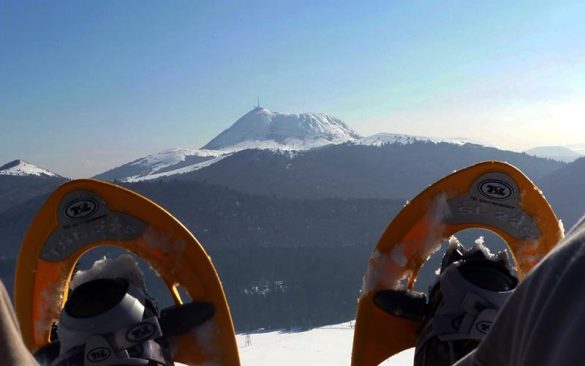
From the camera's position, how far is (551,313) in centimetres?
61

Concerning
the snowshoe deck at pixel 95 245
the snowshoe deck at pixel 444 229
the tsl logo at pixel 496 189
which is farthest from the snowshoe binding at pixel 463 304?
the snowshoe deck at pixel 95 245

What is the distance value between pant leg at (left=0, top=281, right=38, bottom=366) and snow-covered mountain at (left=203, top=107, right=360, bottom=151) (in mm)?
158791

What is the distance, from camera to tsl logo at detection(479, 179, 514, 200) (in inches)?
105

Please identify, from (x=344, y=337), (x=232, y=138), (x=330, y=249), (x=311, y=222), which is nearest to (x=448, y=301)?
(x=344, y=337)

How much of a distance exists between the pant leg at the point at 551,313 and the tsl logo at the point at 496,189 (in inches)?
82.1

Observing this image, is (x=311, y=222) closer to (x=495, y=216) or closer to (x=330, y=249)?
(x=330, y=249)

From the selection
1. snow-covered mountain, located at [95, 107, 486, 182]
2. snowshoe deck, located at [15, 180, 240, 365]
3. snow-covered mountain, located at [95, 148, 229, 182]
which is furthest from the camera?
snow-covered mountain, located at [95, 107, 486, 182]

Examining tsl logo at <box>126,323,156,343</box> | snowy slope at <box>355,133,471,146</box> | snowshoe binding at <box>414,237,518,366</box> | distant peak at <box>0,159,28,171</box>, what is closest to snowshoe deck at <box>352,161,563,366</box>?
snowshoe binding at <box>414,237,518,366</box>

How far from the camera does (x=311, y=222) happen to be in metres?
67.7

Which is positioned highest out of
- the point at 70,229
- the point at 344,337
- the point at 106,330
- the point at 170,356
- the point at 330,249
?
the point at 70,229

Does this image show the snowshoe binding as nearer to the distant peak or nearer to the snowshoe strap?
the snowshoe strap

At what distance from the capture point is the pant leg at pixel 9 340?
70 centimetres

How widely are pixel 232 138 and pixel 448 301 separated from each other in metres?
190

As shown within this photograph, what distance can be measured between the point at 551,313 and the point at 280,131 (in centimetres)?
17975
